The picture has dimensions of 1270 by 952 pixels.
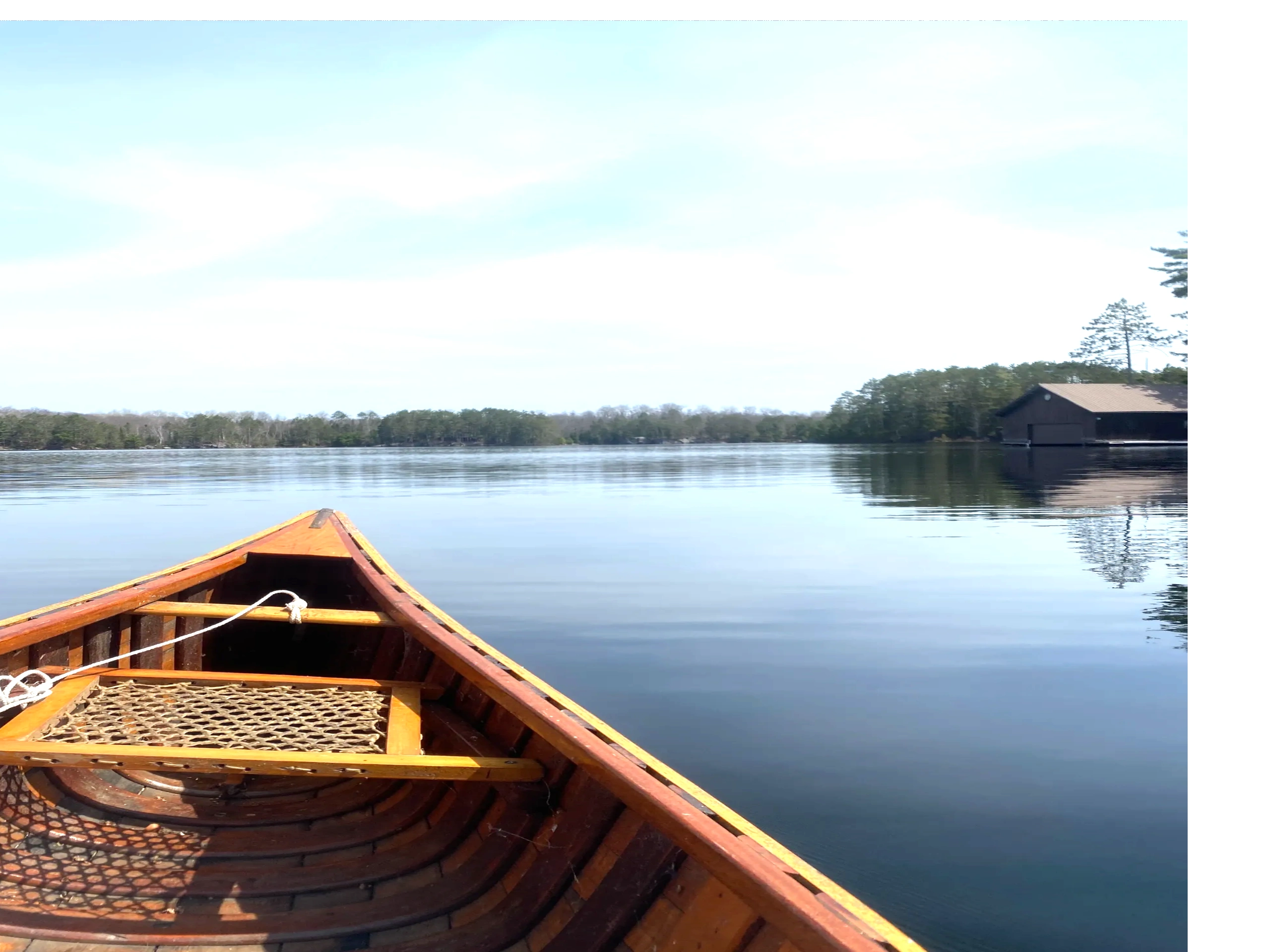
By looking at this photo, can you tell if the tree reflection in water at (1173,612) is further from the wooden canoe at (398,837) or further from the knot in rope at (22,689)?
the knot in rope at (22,689)

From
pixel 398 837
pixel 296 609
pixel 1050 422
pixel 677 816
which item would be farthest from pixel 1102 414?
pixel 677 816

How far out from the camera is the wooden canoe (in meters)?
2.45

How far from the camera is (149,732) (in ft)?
12.5

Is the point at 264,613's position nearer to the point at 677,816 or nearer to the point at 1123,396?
the point at 677,816

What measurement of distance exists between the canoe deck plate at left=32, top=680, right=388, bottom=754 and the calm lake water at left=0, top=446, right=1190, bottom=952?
81.5 inches

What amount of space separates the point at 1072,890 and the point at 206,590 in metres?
5.50

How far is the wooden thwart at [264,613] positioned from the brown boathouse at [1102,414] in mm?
49907

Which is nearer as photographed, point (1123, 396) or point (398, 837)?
point (398, 837)

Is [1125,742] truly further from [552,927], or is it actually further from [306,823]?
[306,823]

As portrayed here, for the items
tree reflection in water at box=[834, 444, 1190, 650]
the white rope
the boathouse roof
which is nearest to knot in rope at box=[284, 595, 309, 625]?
the white rope

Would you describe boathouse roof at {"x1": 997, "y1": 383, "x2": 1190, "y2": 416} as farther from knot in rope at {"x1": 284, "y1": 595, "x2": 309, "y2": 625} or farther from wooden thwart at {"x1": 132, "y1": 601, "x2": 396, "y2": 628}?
knot in rope at {"x1": 284, "y1": 595, "x2": 309, "y2": 625}

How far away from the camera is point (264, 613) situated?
5.32 metres

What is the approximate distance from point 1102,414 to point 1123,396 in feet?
13.2
